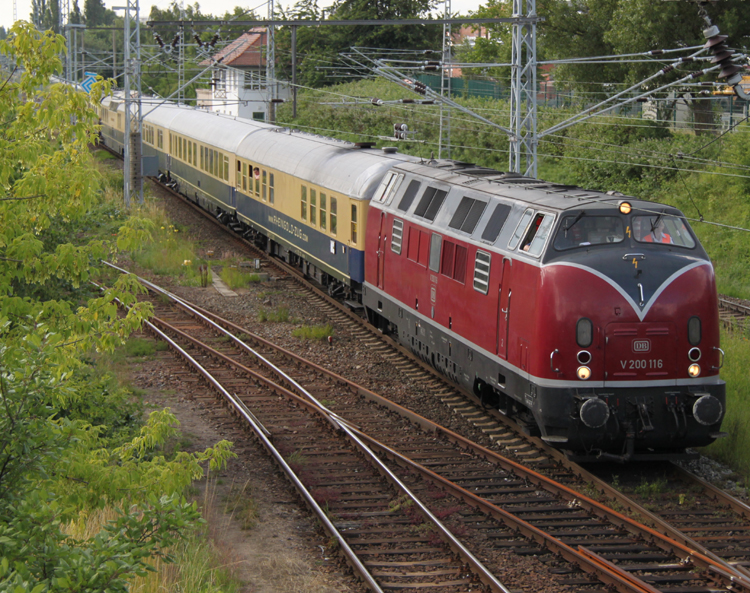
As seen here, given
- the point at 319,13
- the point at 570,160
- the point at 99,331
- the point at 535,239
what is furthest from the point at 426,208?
the point at 319,13

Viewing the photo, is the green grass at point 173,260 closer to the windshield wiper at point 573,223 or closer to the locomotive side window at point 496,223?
the locomotive side window at point 496,223

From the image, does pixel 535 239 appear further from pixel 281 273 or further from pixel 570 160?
pixel 570 160

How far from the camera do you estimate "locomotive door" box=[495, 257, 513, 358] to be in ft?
38.2

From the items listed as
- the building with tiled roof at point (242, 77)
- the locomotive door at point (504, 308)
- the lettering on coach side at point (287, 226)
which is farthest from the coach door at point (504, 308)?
the building with tiled roof at point (242, 77)

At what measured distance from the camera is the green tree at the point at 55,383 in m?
5.36

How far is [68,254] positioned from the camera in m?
7.00

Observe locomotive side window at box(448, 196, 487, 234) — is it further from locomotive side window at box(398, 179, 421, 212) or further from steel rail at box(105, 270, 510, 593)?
steel rail at box(105, 270, 510, 593)

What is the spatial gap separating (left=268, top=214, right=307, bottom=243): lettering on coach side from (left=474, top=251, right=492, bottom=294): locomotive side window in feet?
33.2

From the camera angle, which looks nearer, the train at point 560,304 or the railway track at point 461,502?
the railway track at point 461,502

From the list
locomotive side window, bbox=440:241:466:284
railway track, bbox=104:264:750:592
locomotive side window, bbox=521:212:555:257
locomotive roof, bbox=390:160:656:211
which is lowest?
railway track, bbox=104:264:750:592

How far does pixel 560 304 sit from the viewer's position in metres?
10.5

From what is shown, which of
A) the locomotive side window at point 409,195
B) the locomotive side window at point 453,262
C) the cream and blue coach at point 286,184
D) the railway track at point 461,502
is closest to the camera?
the railway track at point 461,502

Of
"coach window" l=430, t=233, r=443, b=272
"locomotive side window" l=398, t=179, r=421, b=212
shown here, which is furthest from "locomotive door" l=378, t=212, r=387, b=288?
"coach window" l=430, t=233, r=443, b=272

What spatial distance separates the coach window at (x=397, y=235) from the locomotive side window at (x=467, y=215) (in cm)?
225
